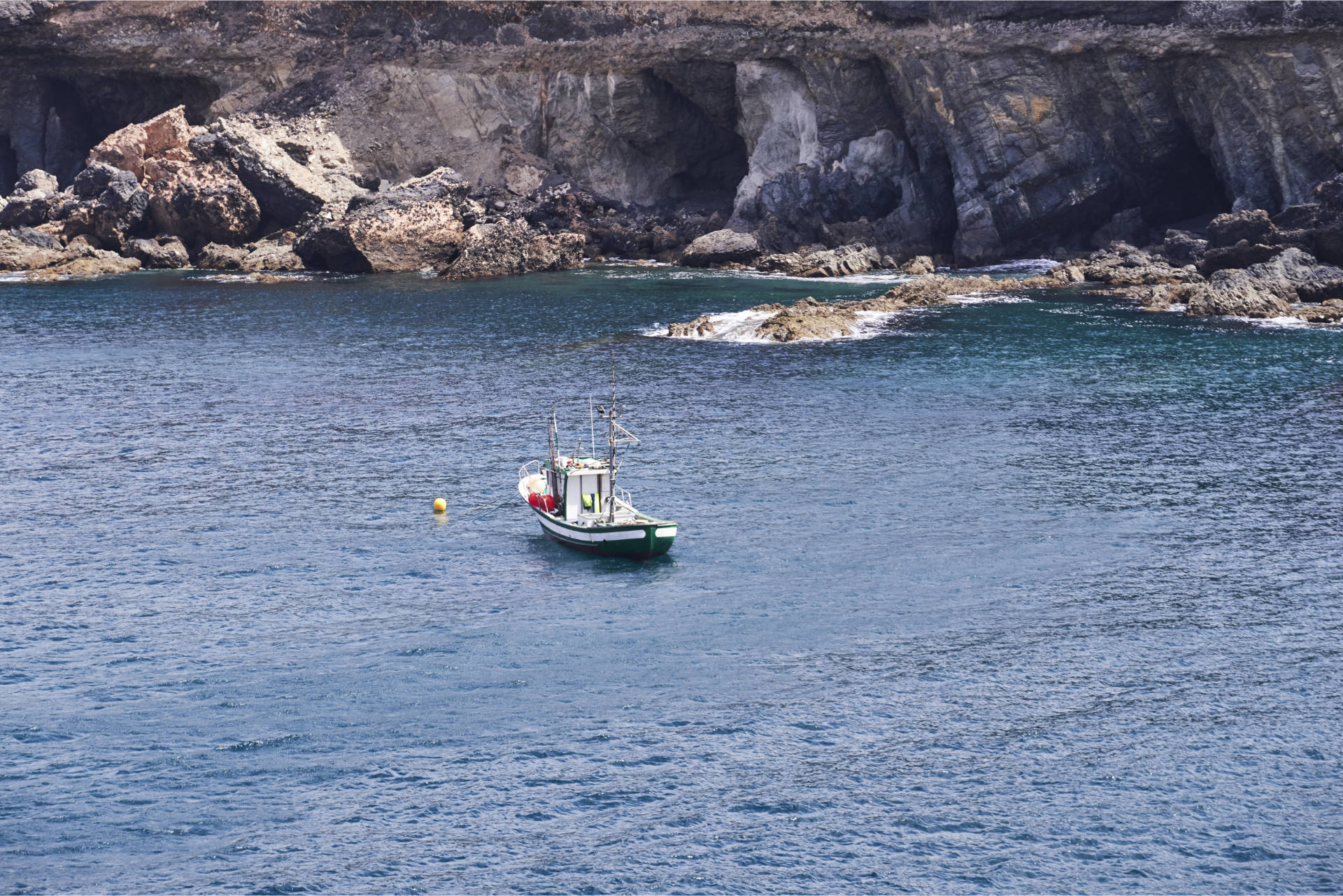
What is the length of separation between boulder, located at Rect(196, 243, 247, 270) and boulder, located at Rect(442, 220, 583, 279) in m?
18.8

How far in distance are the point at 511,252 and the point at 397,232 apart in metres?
10.0

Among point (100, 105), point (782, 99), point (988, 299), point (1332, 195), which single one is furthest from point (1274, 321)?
point (100, 105)

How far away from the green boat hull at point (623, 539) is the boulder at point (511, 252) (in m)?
68.9

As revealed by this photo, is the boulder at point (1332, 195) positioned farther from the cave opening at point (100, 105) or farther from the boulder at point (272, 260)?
the cave opening at point (100, 105)

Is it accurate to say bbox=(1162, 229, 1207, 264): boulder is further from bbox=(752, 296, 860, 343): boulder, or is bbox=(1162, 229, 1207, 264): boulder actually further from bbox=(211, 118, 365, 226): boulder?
bbox=(211, 118, 365, 226): boulder

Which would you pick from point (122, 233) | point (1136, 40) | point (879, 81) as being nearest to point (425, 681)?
point (1136, 40)

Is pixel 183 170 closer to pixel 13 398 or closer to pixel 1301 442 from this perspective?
pixel 13 398

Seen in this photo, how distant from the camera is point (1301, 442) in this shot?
54031 mm

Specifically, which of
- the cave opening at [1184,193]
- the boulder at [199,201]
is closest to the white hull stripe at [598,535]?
the cave opening at [1184,193]

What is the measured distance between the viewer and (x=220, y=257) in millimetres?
116250

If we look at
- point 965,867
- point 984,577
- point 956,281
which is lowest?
point 965,867

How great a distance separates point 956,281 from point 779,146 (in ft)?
94.8

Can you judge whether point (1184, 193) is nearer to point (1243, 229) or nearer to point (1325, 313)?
point (1243, 229)

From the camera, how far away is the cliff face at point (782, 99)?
316ft
